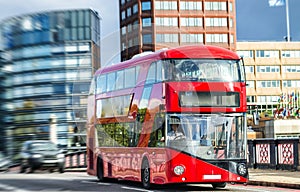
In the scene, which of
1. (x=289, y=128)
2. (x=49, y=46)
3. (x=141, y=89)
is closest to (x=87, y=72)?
(x=49, y=46)

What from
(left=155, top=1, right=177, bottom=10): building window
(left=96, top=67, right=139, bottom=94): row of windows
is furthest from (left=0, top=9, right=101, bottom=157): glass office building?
(left=155, top=1, right=177, bottom=10): building window

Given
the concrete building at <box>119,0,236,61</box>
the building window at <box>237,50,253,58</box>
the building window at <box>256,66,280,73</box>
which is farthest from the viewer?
the building window at <box>256,66,280,73</box>

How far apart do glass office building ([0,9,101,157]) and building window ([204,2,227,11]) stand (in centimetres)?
9052

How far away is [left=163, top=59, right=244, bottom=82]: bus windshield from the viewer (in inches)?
719

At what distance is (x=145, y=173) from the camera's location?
66.2ft

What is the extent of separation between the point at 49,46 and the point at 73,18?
0.52 metres

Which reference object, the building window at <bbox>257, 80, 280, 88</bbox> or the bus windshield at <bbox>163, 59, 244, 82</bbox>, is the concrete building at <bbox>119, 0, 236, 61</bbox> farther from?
the bus windshield at <bbox>163, 59, 244, 82</bbox>

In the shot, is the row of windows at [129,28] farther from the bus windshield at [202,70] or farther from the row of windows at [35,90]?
the row of windows at [35,90]

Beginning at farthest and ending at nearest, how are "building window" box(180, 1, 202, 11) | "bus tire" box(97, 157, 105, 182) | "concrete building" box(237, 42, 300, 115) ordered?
"concrete building" box(237, 42, 300, 115), "building window" box(180, 1, 202, 11), "bus tire" box(97, 157, 105, 182)

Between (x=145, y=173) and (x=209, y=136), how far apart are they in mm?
2937

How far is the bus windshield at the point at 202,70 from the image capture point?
59.9ft

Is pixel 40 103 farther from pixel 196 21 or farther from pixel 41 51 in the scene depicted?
pixel 196 21

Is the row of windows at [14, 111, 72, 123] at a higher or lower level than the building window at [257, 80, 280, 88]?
lower

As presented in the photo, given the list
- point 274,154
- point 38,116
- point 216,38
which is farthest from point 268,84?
point 38,116
